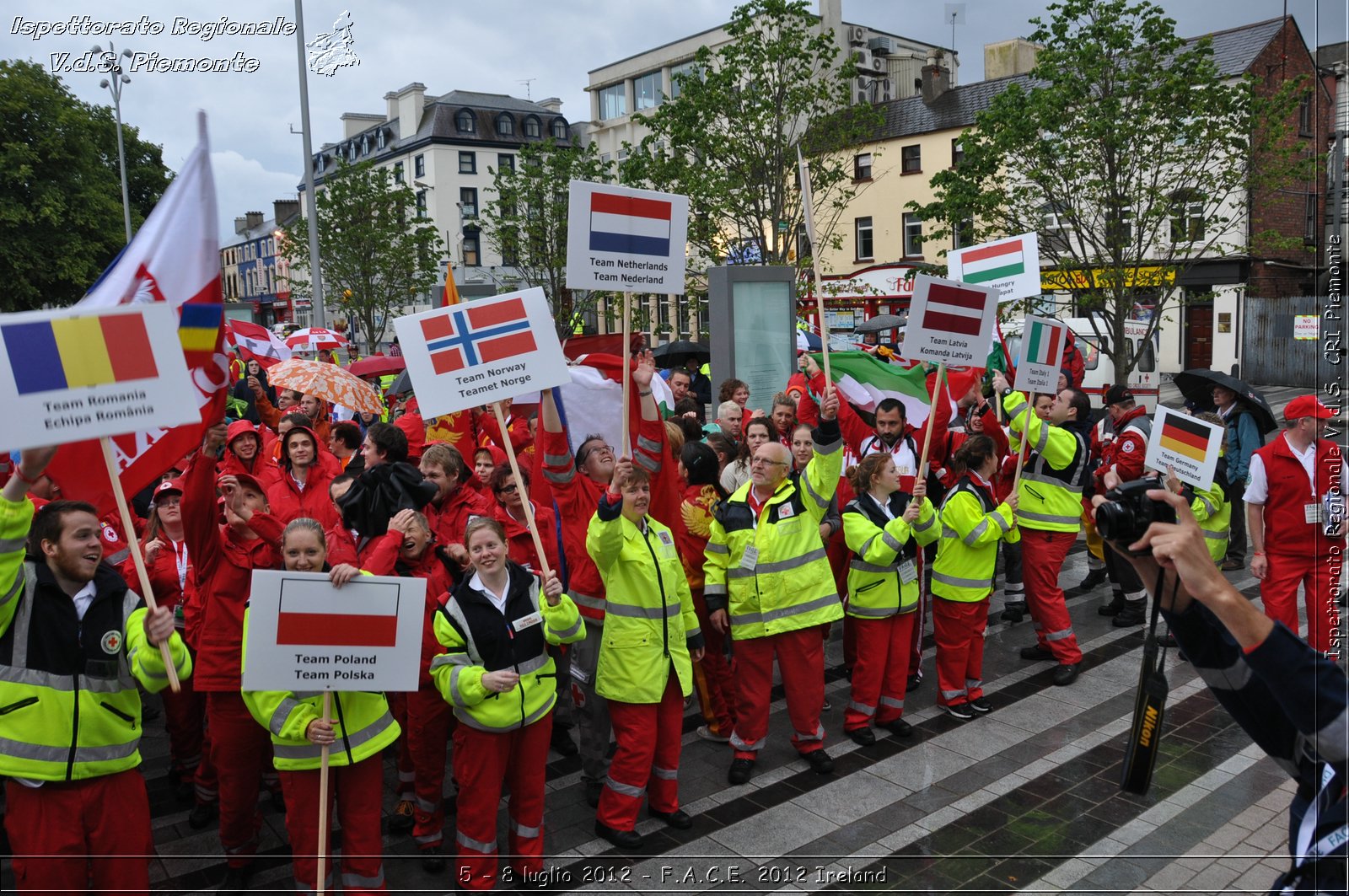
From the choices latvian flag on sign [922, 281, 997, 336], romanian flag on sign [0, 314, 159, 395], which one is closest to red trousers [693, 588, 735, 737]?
latvian flag on sign [922, 281, 997, 336]

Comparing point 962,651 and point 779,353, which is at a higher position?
point 779,353

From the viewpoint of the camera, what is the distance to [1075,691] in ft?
23.6

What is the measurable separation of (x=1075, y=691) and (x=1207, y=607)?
539 centimetres

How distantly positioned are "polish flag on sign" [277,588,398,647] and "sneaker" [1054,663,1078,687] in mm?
5149

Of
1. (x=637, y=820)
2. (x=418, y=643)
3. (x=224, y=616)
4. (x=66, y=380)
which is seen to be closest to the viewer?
(x=66, y=380)

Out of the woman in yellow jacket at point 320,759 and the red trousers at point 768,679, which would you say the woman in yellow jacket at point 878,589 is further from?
the woman in yellow jacket at point 320,759

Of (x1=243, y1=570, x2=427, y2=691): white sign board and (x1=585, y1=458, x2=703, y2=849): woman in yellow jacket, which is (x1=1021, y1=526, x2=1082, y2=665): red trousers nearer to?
(x1=585, y1=458, x2=703, y2=849): woman in yellow jacket

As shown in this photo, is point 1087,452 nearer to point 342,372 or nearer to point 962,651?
point 962,651

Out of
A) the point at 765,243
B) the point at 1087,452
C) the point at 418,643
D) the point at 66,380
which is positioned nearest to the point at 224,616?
the point at 418,643

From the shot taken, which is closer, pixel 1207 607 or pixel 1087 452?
pixel 1207 607

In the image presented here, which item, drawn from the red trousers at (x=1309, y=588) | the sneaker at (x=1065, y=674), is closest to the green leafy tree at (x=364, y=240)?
the sneaker at (x=1065, y=674)

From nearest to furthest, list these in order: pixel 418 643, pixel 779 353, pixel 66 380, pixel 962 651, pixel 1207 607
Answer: pixel 1207 607, pixel 66 380, pixel 418 643, pixel 962 651, pixel 779 353

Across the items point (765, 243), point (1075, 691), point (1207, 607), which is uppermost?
point (765, 243)

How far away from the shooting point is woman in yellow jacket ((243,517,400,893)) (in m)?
4.34
